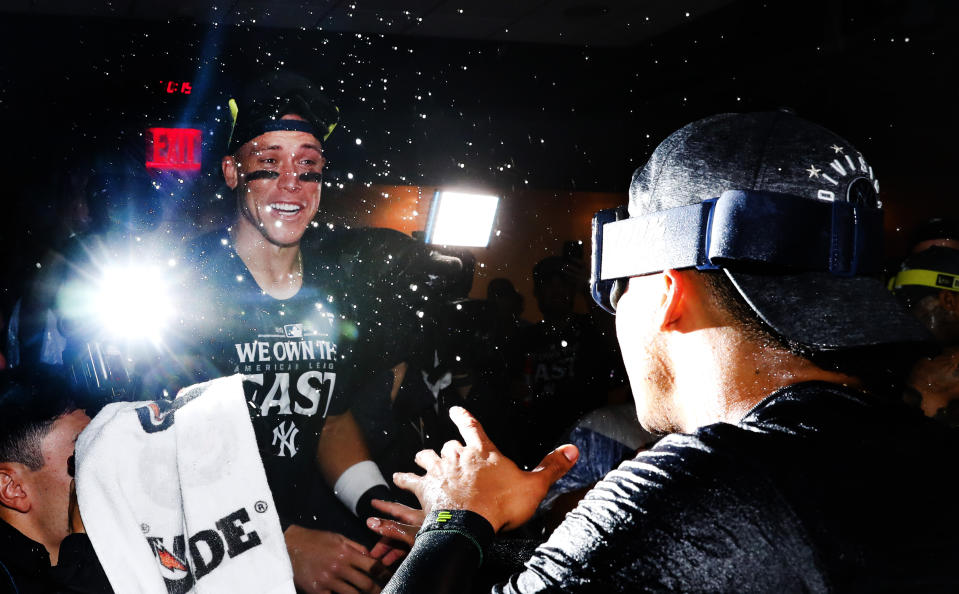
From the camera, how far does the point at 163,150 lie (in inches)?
45.7

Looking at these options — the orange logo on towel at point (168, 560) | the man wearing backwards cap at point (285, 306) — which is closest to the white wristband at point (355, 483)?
the man wearing backwards cap at point (285, 306)

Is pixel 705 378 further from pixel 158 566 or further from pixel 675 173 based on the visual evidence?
pixel 158 566

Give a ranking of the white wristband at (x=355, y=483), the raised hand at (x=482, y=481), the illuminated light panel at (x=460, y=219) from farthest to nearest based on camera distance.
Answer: the illuminated light panel at (x=460, y=219) < the white wristband at (x=355, y=483) < the raised hand at (x=482, y=481)

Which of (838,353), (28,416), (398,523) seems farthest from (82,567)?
(838,353)

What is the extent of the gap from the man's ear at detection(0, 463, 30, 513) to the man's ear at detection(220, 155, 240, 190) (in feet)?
1.79

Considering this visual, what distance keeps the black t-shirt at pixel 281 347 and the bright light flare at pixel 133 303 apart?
56mm

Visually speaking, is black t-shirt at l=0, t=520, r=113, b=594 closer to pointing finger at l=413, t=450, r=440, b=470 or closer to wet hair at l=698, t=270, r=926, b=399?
pointing finger at l=413, t=450, r=440, b=470

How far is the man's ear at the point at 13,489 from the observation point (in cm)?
90

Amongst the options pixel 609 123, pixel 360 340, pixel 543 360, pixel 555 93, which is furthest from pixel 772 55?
pixel 360 340

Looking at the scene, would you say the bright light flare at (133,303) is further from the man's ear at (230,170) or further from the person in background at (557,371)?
the person in background at (557,371)

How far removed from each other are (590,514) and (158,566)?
0.63 m

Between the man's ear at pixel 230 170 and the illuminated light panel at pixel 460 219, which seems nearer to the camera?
the man's ear at pixel 230 170

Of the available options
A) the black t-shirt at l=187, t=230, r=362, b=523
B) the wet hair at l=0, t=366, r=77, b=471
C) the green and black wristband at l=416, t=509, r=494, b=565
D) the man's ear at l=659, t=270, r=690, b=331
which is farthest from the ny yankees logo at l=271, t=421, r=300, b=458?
the man's ear at l=659, t=270, r=690, b=331

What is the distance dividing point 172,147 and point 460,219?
688mm
